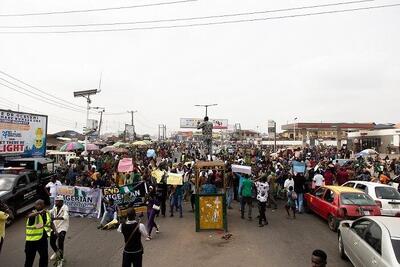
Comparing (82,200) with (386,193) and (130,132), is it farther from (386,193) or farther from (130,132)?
(130,132)

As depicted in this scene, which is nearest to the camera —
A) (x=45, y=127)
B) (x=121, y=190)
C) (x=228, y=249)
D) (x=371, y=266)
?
(x=371, y=266)

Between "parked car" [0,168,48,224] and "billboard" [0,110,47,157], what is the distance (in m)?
6.91

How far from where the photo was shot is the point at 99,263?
29.9 ft

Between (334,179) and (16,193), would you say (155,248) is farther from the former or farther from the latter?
(334,179)

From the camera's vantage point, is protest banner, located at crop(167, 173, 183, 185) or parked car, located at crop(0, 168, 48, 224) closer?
parked car, located at crop(0, 168, 48, 224)

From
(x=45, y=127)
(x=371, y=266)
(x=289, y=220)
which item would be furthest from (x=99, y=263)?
(x=45, y=127)

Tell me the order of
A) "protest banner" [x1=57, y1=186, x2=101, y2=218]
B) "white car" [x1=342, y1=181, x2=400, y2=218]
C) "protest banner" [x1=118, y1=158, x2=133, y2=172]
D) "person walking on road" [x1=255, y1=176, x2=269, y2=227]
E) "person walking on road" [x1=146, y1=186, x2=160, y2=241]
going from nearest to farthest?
"person walking on road" [x1=146, y1=186, x2=160, y2=241] → "person walking on road" [x1=255, y1=176, x2=269, y2=227] → "white car" [x1=342, y1=181, x2=400, y2=218] → "protest banner" [x1=57, y1=186, x2=101, y2=218] → "protest banner" [x1=118, y1=158, x2=133, y2=172]

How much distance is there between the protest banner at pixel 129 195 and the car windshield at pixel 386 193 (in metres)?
7.83

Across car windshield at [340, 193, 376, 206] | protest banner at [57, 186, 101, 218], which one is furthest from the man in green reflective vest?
car windshield at [340, 193, 376, 206]

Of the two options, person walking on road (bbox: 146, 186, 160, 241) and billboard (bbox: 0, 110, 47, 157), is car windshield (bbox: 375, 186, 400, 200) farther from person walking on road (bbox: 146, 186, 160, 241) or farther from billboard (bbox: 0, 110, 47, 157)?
billboard (bbox: 0, 110, 47, 157)

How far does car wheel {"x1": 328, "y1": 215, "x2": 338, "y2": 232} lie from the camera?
12.4 m

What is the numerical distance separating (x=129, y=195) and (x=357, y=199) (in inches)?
285

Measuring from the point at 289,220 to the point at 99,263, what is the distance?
7.37 m

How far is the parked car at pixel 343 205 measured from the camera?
39.4 feet
